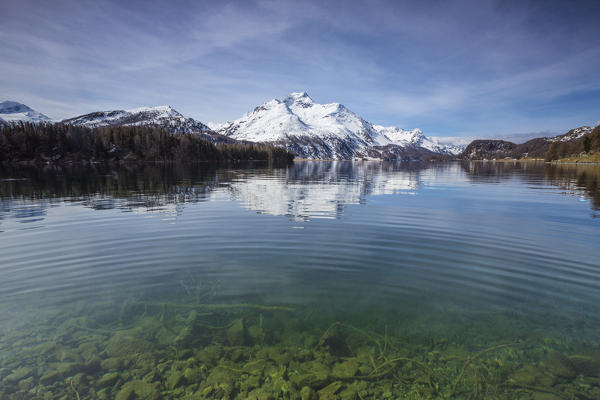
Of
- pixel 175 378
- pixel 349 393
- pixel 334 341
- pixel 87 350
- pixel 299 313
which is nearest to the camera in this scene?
pixel 349 393

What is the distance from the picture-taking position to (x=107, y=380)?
257 inches

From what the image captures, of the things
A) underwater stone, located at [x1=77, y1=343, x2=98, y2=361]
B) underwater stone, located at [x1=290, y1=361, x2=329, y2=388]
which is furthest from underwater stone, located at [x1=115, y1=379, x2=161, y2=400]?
underwater stone, located at [x1=290, y1=361, x2=329, y2=388]

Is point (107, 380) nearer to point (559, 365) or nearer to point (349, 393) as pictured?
point (349, 393)

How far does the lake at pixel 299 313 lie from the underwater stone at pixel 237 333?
49mm

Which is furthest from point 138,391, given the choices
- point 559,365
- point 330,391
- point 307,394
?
point 559,365

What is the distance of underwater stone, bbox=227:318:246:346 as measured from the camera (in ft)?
26.2

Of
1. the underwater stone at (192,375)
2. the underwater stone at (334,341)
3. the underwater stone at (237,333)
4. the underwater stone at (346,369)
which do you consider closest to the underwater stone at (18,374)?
the underwater stone at (192,375)

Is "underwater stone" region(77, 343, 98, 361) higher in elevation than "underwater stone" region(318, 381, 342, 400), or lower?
higher

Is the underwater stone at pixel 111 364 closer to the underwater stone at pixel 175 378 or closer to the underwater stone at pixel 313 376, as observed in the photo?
the underwater stone at pixel 175 378

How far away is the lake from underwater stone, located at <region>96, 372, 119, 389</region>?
0.12 ft

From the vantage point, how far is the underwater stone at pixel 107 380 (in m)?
6.41

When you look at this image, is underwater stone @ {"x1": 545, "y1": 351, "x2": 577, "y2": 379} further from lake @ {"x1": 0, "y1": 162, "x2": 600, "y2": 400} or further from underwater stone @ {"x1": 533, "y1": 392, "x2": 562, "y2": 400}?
underwater stone @ {"x1": 533, "y1": 392, "x2": 562, "y2": 400}

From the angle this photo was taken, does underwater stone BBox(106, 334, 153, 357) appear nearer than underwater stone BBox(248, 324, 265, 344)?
Yes

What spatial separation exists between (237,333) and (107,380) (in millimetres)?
3161
